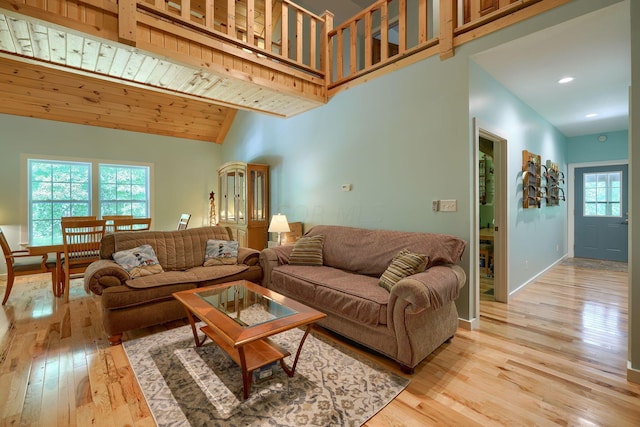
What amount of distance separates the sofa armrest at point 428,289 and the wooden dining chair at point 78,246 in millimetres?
3652

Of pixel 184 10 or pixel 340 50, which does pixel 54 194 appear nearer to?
pixel 184 10

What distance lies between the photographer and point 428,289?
6.63ft

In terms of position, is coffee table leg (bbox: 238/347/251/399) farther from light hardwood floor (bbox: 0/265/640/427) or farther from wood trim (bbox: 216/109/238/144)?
wood trim (bbox: 216/109/238/144)

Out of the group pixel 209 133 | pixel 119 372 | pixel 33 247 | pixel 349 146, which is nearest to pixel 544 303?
pixel 349 146

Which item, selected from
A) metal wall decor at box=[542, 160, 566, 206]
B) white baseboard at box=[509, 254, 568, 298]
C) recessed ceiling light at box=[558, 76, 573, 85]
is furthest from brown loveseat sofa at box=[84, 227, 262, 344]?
metal wall decor at box=[542, 160, 566, 206]

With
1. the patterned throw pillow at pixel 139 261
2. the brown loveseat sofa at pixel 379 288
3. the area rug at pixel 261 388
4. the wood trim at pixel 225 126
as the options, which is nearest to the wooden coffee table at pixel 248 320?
the area rug at pixel 261 388

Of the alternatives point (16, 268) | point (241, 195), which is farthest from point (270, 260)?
point (16, 268)

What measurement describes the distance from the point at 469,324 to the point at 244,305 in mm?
2102

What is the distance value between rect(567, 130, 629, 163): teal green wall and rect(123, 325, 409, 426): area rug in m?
6.62

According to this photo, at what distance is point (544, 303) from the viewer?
3502 mm

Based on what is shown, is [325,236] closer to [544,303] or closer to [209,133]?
[544,303]

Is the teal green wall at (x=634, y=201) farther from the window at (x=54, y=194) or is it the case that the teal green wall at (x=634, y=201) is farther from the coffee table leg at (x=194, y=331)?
the window at (x=54, y=194)

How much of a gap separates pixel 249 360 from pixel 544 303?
11.5 ft

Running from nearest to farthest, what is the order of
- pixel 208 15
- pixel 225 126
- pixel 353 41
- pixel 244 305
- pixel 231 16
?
pixel 244 305 < pixel 208 15 < pixel 231 16 < pixel 353 41 < pixel 225 126
